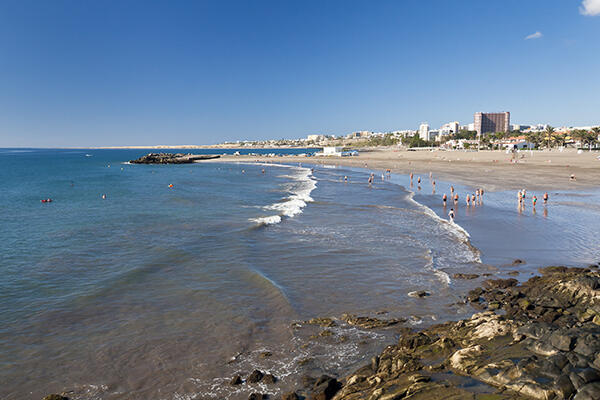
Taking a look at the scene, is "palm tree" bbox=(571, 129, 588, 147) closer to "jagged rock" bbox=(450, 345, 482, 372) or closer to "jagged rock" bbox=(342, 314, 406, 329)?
"jagged rock" bbox=(342, 314, 406, 329)

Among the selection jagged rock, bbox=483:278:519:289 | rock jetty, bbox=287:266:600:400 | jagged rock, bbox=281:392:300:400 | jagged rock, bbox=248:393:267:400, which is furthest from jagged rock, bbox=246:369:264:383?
jagged rock, bbox=483:278:519:289

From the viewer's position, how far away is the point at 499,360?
7.48m

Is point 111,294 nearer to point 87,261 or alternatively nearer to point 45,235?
point 87,261

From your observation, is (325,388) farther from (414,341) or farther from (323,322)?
(323,322)

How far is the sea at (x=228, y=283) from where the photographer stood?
915 centimetres

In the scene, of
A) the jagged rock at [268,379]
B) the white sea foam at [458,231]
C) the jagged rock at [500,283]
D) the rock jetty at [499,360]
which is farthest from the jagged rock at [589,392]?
the white sea foam at [458,231]

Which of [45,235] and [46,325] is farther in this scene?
[45,235]

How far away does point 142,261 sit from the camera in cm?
1770

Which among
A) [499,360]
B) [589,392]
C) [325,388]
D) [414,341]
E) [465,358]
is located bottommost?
[325,388]

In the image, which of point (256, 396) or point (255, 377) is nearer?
point (256, 396)

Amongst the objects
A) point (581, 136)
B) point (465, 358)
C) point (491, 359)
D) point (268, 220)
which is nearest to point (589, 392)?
point (491, 359)

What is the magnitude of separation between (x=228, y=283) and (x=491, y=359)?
993cm

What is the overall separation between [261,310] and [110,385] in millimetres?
5004

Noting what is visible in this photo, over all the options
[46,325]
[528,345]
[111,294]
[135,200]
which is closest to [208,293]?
[111,294]
